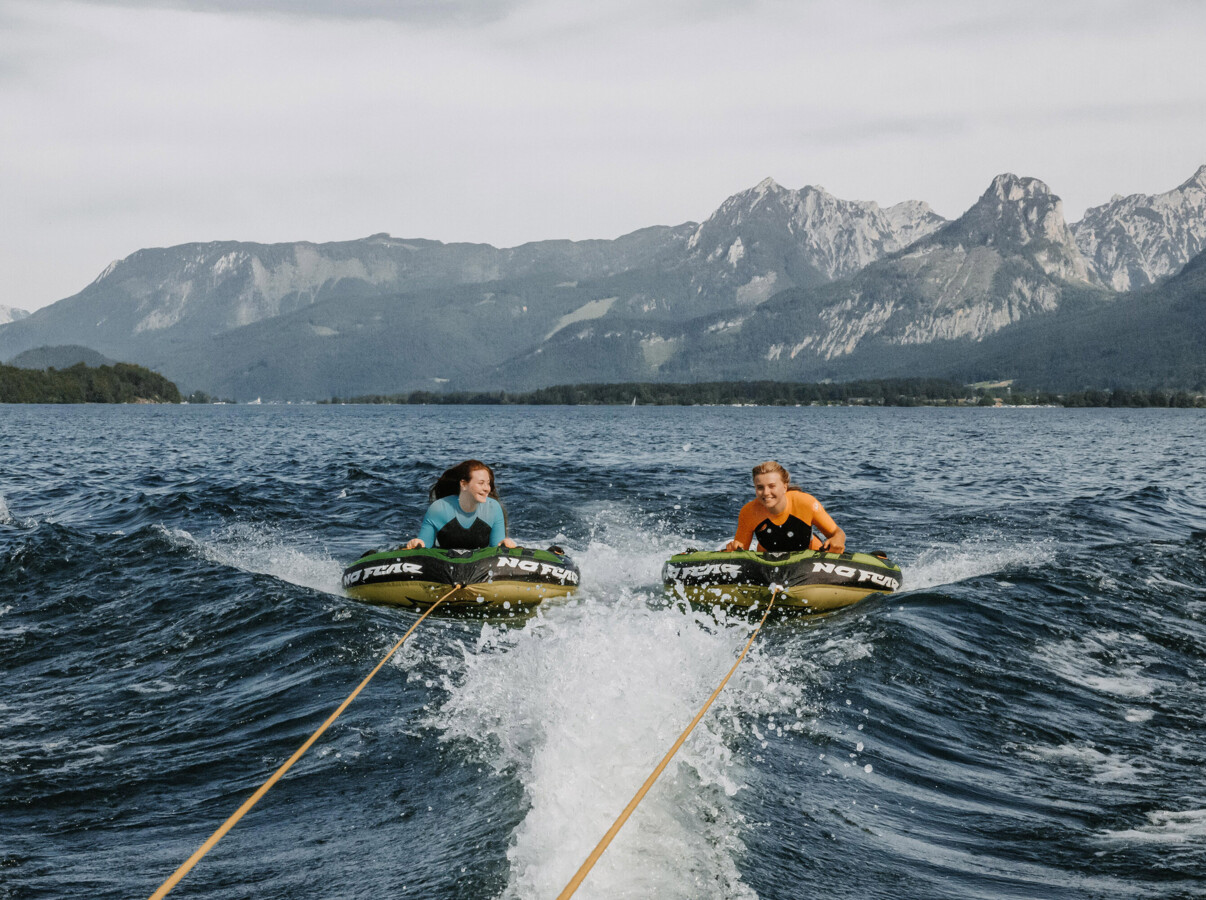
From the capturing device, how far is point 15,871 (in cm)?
551

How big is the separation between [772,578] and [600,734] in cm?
604

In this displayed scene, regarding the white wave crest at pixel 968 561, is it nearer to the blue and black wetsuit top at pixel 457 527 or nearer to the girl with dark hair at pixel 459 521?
the girl with dark hair at pixel 459 521

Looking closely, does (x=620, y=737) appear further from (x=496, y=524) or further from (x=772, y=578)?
(x=496, y=524)

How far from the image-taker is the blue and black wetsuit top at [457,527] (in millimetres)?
12984

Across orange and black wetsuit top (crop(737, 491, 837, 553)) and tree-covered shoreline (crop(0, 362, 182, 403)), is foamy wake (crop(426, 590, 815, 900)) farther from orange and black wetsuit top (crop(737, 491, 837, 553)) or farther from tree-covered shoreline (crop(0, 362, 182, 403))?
tree-covered shoreline (crop(0, 362, 182, 403))

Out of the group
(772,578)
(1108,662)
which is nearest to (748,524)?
(772,578)

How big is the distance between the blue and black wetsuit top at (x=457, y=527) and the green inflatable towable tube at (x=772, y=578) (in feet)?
8.58

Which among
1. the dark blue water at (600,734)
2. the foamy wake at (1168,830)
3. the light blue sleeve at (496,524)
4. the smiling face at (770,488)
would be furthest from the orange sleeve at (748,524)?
the foamy wake at (1168,830)

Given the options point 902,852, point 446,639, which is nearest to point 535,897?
point 902,852

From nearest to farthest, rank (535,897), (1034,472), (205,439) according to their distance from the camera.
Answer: (535,897) → (1034,472) → (205,439)

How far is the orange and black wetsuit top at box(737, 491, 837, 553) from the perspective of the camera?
1321cm

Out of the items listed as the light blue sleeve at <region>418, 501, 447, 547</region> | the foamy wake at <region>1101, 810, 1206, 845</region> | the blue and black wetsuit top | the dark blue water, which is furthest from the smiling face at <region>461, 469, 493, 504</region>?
the foamy wake at <region>1101, 810, 1206, 845</region>

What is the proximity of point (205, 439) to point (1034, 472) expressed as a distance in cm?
4836

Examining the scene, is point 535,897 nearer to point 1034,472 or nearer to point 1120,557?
point 1120,557
